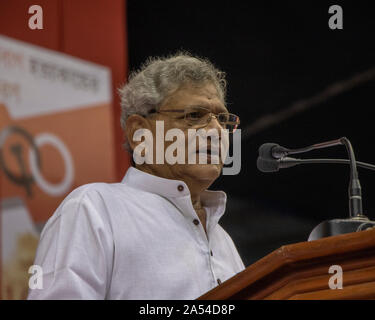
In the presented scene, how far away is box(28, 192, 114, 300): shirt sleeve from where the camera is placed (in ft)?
3.83

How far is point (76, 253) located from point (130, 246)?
136 millimetres

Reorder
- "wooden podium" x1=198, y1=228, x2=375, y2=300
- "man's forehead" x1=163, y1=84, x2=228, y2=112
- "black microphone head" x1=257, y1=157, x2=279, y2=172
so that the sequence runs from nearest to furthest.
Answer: "wooden podium" x1=198, y1=228, x2=375, y2=300 → "black microphone head" x1=257, y1=157, x2=279, y2=172 → "man's forehead" x1=163, y1=84, x2=228, y2=112

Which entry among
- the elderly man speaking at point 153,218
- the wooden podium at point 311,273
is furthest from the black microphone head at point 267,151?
the wooden podium at point 311,273

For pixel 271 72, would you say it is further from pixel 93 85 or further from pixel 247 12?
pixel 93 85

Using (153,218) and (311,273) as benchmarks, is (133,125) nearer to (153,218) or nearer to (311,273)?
(153,218)

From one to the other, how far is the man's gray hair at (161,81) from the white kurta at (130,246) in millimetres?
221

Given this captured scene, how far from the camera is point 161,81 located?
161 centimetres

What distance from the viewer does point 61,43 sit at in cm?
222

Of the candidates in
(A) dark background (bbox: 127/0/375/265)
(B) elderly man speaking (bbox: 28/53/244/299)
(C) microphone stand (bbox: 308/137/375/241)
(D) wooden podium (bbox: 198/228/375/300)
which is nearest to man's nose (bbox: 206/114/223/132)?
(B) elderly man speaking (bbox: 28/53/244/299)

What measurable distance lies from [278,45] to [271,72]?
103mm

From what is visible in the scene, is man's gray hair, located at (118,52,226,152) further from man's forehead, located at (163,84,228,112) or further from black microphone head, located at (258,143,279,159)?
black microphone head, located at (258,143,279,159)

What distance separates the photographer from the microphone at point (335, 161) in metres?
1.32

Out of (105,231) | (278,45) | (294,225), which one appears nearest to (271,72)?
(278,45)

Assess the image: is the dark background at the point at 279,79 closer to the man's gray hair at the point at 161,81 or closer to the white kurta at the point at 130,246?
the man's gray hair at the point at 161,81
